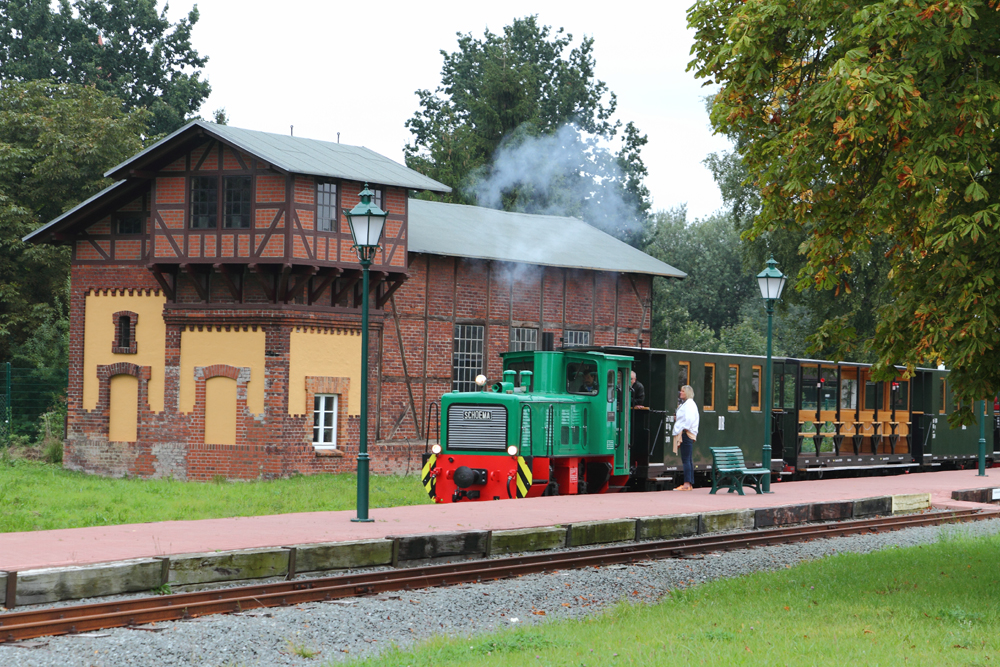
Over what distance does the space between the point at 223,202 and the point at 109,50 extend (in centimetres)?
2752

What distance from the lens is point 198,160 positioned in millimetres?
27094

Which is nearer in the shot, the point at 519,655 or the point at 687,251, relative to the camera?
the point at 519,655

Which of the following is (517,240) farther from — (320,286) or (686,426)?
(686,426)

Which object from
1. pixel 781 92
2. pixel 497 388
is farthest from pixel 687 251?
pixel 781 92

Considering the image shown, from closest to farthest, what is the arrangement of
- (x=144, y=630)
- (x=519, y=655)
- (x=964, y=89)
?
(x=519, y=655), (x=144, y=630), (x=964, y=89)

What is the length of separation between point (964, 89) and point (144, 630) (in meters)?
8.71

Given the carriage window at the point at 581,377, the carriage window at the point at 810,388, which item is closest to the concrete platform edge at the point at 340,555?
the carriage window at the point at 581,377

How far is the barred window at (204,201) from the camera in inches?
1057

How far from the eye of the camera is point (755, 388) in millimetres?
23781

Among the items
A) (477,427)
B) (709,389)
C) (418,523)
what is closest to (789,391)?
(709,389)

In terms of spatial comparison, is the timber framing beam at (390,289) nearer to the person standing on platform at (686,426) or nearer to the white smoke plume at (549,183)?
the person standing on platform at (686,426)

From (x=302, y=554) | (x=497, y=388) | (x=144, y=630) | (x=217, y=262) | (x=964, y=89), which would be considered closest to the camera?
(x=144, y=630)

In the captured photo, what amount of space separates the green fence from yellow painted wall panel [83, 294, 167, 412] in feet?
14.5

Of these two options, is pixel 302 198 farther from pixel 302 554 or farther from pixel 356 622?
pixel 356 622
